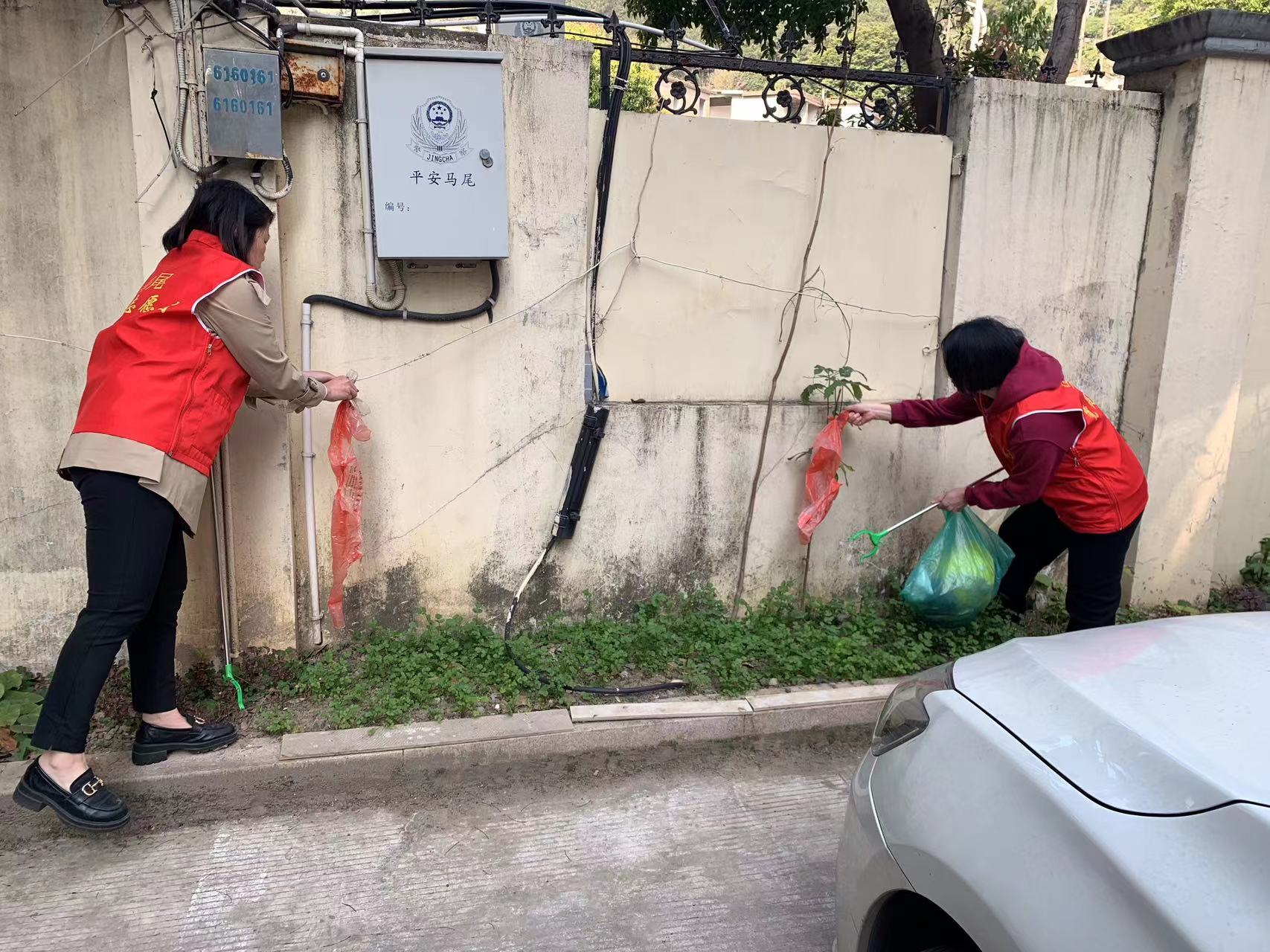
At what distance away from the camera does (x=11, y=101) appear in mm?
3426

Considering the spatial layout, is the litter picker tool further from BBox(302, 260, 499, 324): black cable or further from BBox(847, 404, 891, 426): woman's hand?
BBox(302, 260, 499, 324): black cable

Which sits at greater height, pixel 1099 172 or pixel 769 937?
pixel 1099 172

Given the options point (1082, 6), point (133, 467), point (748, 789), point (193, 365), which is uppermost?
point (1082, 6)

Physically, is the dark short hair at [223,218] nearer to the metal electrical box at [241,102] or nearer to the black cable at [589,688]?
the metal electrical box at [241,102]

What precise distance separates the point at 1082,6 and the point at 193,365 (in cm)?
597

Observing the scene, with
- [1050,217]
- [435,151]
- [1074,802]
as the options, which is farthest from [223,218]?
[1050,217]

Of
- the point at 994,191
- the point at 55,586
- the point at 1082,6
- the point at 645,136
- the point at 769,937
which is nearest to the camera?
the point at 769,937

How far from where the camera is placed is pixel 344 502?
12.3 feet

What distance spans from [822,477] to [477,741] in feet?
6.50

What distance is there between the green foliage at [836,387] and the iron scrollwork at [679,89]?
1330mm

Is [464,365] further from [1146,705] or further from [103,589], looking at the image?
[1146,705]

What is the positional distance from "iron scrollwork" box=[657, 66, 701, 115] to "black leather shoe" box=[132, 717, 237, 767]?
10.4ft

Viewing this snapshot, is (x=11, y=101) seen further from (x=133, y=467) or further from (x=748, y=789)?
(x=748, y=789)

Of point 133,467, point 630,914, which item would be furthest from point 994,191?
point 133,467
